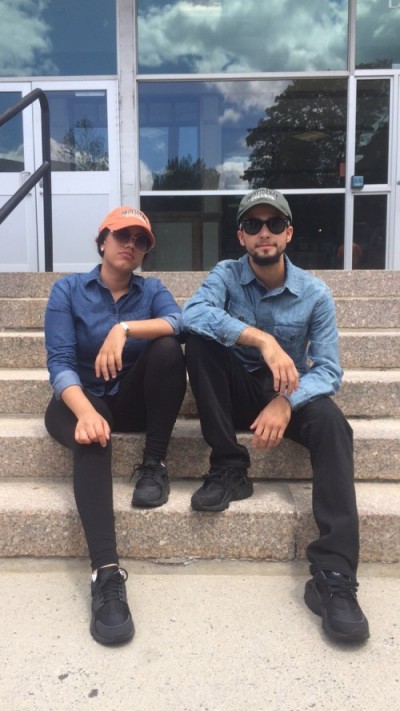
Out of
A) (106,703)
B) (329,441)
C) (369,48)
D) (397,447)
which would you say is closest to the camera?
(106,703)

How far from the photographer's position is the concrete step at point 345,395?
2.74 metres

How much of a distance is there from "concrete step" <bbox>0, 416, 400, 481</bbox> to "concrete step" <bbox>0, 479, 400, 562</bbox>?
237mm

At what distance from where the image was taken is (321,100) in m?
5.88

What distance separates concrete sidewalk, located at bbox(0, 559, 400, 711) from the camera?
1.53m

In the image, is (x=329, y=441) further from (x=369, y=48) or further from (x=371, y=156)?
(x=369, y=48)

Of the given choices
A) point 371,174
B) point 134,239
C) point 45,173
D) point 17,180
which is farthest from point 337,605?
point 17,180

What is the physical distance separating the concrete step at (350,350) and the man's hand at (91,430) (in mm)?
1209

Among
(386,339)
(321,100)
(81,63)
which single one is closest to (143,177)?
(81,63)

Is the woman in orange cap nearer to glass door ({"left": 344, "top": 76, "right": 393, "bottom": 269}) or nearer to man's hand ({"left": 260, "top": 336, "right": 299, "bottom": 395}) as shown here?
man's hand ({"left": 260, "top": 336, "right": 299, "bottom": 395})

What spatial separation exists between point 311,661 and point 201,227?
498cm

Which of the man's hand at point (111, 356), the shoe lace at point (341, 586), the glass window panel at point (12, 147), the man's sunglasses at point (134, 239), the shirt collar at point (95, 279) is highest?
the glass window panel at point (12, 147)

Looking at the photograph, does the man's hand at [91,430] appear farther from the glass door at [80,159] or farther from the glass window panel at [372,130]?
the glass window panel at [372,130]

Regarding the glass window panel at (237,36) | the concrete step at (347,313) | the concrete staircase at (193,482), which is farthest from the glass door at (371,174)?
the concrete staircase at (193,482)

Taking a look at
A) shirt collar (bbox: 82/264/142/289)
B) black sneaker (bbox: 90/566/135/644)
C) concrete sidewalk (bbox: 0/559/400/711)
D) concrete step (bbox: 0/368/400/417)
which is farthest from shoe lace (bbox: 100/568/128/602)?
shirt collar (bbox: 82/264/142/289)
